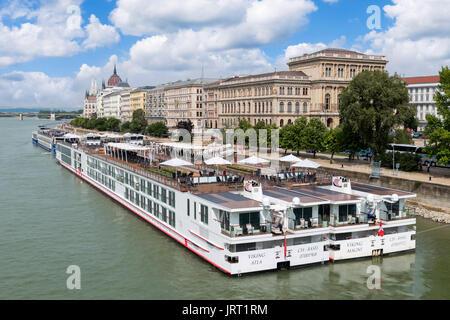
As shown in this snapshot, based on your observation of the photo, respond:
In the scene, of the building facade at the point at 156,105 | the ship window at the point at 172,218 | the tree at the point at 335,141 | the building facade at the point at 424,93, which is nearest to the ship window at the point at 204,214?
the ship window at the point at 172,218

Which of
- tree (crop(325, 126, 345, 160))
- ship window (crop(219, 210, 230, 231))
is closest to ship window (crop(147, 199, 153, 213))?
ship window (crop(219, 210, 230, 231))

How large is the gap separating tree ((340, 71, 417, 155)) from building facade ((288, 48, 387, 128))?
38637 millimetres

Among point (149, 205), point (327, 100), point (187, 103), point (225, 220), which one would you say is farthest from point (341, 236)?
point (187, 103)

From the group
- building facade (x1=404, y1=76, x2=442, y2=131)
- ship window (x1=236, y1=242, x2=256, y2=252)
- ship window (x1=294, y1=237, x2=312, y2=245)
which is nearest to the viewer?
ship window (x1=236, y1=242, x2=256, y2=252)

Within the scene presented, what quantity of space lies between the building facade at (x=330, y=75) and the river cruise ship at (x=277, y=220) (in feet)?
204

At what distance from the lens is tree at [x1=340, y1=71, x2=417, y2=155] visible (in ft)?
167

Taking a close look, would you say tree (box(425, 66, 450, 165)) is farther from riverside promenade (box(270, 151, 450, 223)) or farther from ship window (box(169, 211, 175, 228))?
ship window (box(169, 211, 175, 228))

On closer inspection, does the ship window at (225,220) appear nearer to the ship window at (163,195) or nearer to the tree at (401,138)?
the ship window at (163,195)

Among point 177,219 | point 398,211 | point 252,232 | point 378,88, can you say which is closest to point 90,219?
point 177,219

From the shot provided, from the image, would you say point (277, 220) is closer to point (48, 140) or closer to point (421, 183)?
point (421, 183)

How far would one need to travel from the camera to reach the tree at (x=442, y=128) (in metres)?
39.4

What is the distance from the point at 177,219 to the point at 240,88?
3186 inches

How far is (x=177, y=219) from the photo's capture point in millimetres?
28078

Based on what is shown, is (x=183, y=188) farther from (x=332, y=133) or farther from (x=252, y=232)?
(x=332, y=133)
